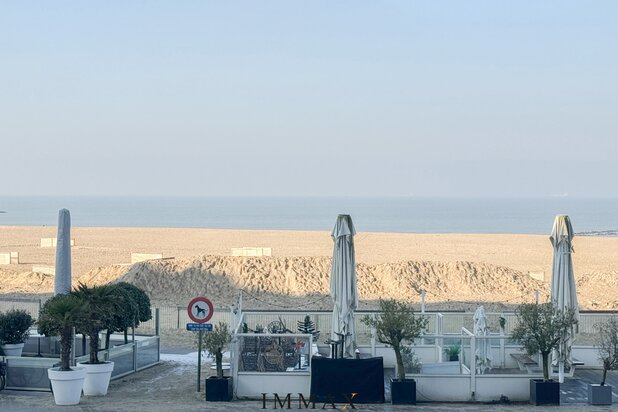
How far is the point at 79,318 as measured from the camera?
715 inches

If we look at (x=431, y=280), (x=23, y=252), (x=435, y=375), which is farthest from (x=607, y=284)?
(x=23, y=252)

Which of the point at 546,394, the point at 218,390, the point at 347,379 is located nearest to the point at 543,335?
the point at 546,394

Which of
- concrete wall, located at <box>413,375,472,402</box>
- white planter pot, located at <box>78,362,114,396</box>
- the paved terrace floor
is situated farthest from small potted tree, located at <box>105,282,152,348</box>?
concrete wall, located at <box>413,375,472,402</box>

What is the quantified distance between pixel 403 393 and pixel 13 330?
9.53 metres

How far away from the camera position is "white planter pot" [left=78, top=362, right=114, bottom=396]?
19.0 m

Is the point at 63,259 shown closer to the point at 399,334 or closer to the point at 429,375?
the point at 399,334

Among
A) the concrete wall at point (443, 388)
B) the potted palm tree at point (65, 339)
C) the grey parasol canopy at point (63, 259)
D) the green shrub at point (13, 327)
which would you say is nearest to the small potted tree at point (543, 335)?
the concrete wall at point (443, 388)

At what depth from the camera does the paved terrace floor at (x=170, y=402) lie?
17.6 meters

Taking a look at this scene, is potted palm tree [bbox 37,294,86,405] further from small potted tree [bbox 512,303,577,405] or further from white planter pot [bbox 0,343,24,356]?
small potted tree [bbox 512,303,577,405]

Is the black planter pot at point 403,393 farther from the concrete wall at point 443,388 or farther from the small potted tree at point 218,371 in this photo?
the small potted tree at point 218,371

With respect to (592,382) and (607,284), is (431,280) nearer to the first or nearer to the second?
(607,284)

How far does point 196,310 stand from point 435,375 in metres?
5.03

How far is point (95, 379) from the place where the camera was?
19016mm

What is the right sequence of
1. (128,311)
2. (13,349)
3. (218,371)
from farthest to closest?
(13,349) < (128,311) < (218,371)
